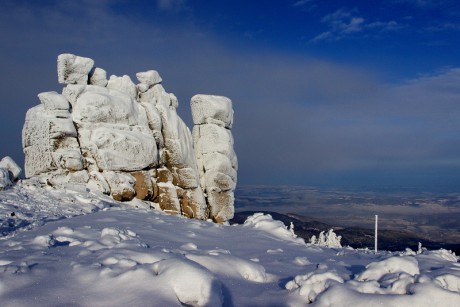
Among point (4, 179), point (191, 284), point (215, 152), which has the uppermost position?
point (215, 152)

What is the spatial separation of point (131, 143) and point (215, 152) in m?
8.85

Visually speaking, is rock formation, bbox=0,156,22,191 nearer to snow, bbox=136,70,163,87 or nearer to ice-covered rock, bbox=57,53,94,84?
ice-covered rock, bbox=57,53,94,84

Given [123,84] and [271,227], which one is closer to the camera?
[271,227]

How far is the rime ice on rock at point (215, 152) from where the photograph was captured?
33750 mm

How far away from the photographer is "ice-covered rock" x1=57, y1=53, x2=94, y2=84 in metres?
28.7

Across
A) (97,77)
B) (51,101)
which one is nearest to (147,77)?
(97,77)

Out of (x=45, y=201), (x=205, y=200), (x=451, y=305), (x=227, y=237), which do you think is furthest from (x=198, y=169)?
(x=451, y=305)

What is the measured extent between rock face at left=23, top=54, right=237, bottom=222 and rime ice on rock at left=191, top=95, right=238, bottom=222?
84 millimetres

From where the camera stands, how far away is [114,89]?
30.6 metres

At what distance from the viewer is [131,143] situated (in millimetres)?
27281

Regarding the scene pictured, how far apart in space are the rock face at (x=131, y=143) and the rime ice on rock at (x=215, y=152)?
0.27ft

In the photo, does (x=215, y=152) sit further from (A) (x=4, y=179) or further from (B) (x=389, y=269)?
(B) (x=389, y=269)

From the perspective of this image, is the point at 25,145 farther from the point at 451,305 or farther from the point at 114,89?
the point at 451,305

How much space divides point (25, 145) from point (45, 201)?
9.43 m
